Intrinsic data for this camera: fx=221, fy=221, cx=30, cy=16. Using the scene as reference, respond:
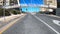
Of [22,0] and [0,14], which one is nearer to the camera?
[0,14]

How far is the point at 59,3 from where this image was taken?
98.1 metres

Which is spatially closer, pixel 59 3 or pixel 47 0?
pixel 59 3

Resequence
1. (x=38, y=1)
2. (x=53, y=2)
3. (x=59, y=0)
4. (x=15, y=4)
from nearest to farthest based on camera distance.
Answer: (x=59, y=0), (x=38, y=1), (x=15, y=4), (x=53, y=2)

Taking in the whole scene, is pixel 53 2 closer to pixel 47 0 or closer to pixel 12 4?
pixel 47 0

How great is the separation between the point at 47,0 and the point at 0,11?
133109 mm

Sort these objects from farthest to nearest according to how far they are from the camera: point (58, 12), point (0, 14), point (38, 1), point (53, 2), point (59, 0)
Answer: point (53, 2) < point (38, 1) < point (59, 0) < point (58, 12) < point (0, 14)

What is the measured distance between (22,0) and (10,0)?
6046 cm

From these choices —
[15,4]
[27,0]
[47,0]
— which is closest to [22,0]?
[27,0]

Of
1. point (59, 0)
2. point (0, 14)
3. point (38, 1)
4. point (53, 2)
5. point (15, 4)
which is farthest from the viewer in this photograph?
point (53, 2)

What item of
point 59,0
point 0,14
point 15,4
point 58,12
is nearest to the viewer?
point 0,14

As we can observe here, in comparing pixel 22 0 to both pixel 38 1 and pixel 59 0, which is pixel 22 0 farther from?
pixel 59 0

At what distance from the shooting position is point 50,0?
187500mm

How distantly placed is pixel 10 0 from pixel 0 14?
122 m

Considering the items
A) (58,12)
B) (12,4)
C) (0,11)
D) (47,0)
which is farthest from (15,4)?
(0,11)
